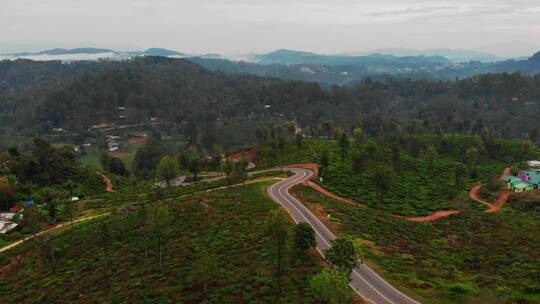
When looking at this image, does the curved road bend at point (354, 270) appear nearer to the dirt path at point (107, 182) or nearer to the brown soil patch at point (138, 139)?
the dirt path at point (107, 182)

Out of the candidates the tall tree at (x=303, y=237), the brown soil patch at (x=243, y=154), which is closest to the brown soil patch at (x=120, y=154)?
the brown soil patch at (x=243, y=154)

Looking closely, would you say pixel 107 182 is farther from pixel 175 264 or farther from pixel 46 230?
pixel 175 264

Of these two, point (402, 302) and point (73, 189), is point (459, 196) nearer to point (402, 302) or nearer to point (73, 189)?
point (402, 302)

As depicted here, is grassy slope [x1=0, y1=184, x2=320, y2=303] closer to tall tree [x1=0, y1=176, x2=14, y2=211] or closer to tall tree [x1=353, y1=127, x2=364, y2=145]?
tall tree [x1=0, y1=176, x2=14, y2=211]

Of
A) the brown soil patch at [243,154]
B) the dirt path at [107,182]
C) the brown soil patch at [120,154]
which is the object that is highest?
the brown soil patch at [243,154]

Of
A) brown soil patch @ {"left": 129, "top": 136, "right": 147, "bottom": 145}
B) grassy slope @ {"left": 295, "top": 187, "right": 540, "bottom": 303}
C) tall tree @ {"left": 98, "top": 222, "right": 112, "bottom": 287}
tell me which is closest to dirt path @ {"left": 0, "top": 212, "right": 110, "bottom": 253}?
tall tree @ {"left": 98, "top": 222, "right": 112, "bottom": 287}

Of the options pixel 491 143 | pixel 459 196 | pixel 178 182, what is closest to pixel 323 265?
pixel 459 196
